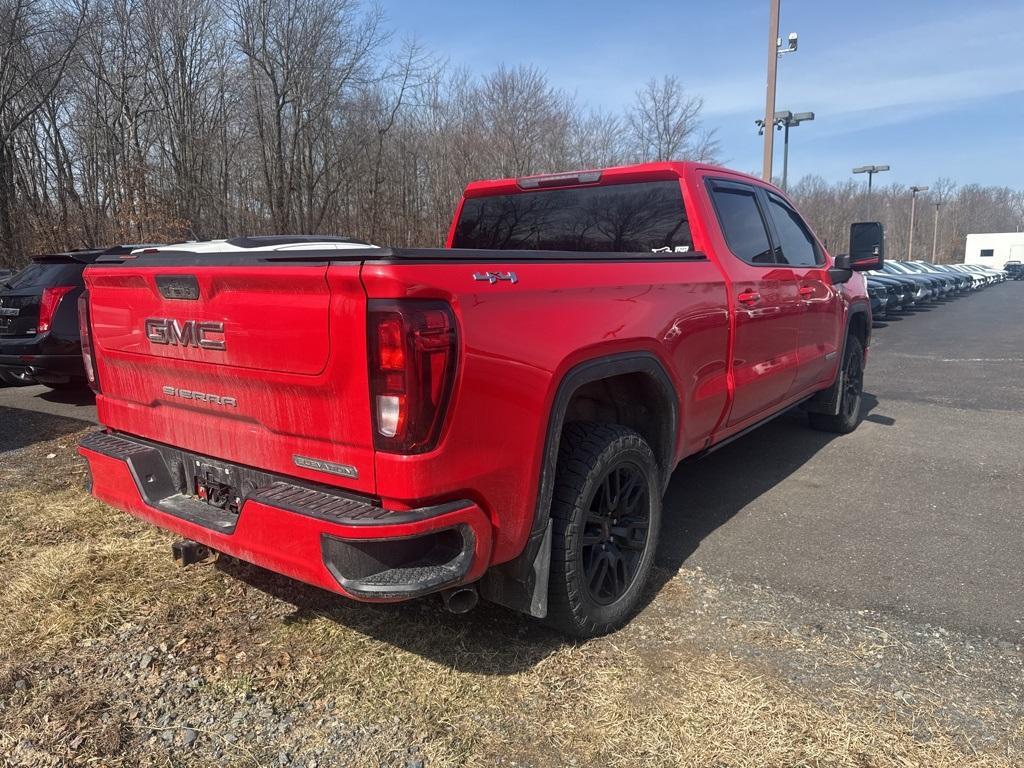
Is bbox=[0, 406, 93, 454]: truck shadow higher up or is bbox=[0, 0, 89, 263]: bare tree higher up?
bbox=[0, 0, 89, 263]: bare tree

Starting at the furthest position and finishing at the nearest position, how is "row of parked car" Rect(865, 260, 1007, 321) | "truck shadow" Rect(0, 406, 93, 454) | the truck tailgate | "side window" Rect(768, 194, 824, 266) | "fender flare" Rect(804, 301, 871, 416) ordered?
"row of parked car" Rect(865, 260, 1007, 321), "truck shadow" Rect(0, 406, 93, 454), "fender flare" Rect(804, 301, 871, 416), "side window" Rect(768, 194, 824, 266), the truck tailgate

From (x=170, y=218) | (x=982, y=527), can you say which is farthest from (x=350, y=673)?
(x=170, y=218)

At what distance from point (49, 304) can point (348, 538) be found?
6.30 m

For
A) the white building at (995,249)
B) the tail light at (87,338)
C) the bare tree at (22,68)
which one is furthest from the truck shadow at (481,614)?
the white building at (995,249)

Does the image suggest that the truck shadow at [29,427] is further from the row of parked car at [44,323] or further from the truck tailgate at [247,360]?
the truck tailgate at [247,360]

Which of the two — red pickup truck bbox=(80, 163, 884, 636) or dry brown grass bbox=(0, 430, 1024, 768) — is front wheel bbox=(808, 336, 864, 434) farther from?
dry brown grass bbox=(0, 430, 1024, 768)

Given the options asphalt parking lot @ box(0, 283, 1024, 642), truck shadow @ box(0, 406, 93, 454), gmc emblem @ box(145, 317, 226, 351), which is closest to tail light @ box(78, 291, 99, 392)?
gmc emblem @ box(145, 317, 226, 351)

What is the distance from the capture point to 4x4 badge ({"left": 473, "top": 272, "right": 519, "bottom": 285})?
2.27 meters

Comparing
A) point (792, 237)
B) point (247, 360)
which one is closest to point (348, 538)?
point (247, 360)

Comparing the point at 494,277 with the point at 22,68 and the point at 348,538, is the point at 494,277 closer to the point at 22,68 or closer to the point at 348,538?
the point at 348,538

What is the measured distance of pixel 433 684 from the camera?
8.89ft

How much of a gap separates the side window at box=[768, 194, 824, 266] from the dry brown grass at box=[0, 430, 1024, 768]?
2577 mm

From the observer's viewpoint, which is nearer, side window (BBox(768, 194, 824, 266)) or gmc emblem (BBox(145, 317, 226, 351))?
gmc emblem (BBox(145, 317, 226, 351))

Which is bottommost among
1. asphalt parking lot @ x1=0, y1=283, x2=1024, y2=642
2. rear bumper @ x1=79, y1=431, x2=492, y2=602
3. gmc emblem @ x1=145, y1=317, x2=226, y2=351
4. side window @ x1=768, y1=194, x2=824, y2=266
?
asphalt parking lot @ x1=0, y1=283, x2=1024, y2=642
